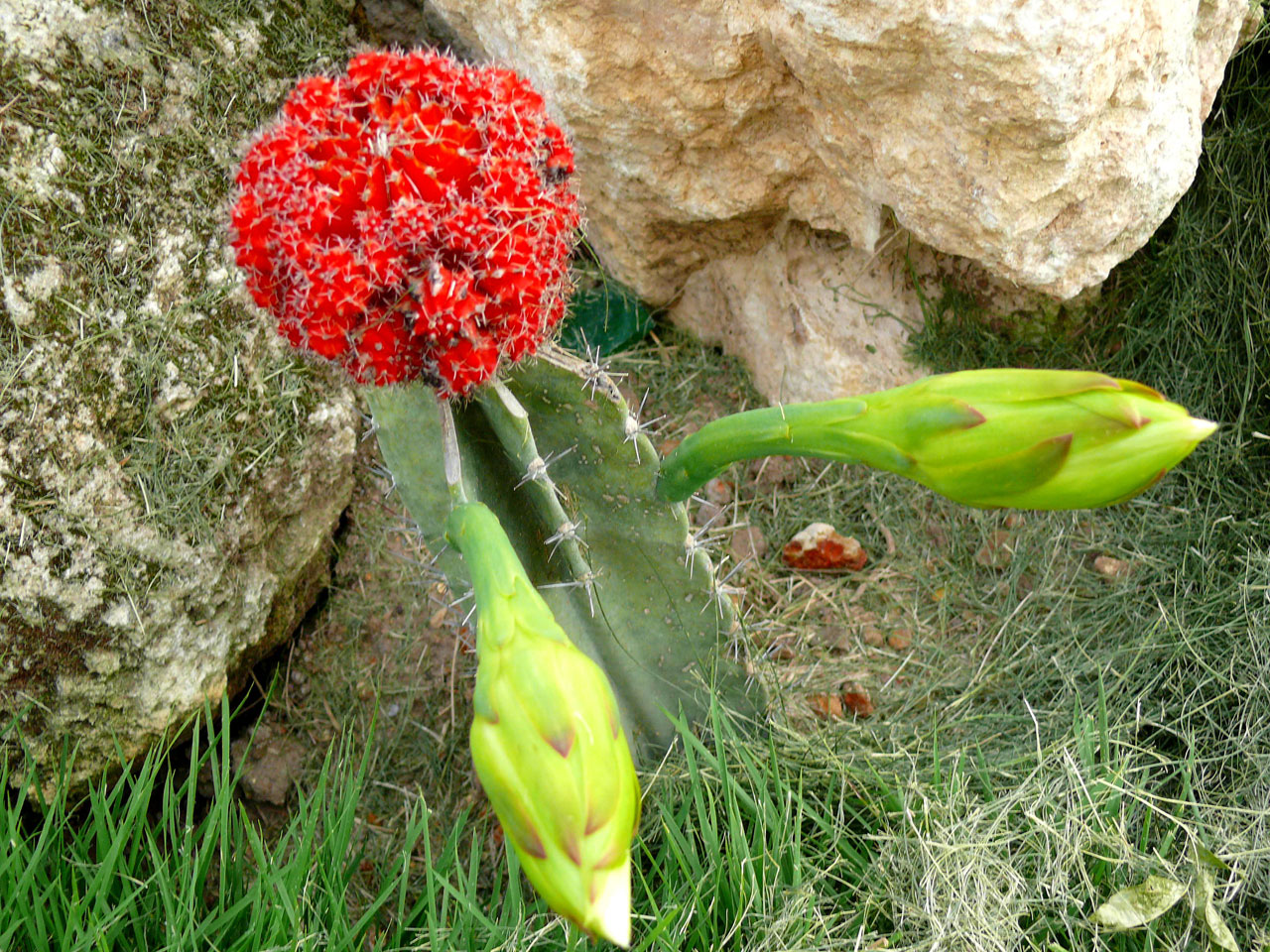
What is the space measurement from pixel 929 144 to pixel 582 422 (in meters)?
0.55

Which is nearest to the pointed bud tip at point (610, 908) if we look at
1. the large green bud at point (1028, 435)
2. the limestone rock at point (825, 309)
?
the large green bud at point (1028, 435)

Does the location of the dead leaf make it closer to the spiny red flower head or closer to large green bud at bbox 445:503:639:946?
large green bud at bbox 445:503:639:946

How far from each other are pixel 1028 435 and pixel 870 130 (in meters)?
0.66

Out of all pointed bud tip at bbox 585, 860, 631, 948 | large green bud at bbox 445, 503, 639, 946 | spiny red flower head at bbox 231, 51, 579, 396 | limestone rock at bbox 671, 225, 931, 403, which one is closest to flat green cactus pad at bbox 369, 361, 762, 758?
spiny red flower head at bbox 231, 51, 579, 396

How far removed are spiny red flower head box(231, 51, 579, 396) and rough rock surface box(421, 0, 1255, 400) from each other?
0.48 metres

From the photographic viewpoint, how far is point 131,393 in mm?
1329

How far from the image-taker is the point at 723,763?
1.15 meters

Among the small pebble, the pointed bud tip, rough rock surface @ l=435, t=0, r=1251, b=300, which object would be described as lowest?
the small pebble

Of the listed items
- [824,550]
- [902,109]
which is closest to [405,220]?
[902,109]

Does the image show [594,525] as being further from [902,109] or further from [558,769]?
[902,109]

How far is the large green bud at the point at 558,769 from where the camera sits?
0.69 m

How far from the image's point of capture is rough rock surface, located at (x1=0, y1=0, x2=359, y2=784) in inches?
49.7

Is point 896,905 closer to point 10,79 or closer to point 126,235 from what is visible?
point 126,235

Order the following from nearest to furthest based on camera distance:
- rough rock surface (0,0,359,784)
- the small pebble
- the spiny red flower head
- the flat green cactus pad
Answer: the spiny red flower head → the flat green cactus pad → rough rock surface (0,0,359,784) → the small pebble
